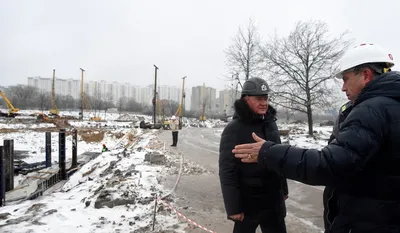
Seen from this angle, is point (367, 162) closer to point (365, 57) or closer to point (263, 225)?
point (365, 57)

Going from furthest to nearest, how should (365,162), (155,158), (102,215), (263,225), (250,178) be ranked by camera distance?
(155,158) → (102,215) → (263,225) → (250,178) → (365,162)

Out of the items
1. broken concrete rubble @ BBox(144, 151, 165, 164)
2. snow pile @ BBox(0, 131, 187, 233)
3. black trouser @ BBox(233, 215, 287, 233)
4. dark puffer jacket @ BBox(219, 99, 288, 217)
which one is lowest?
snow pile @ BBox(0, 131, 187, 233)

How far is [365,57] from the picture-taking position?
5.13 feet

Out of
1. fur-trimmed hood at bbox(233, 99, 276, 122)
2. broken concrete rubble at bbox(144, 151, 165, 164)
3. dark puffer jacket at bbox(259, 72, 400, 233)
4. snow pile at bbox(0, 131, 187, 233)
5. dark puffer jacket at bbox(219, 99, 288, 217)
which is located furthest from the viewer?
broken concrete rubble at bbox(144, 151, 165, 164)

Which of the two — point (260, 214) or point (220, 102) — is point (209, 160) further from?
point (220, 102)

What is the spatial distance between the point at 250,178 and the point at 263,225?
1.78ft

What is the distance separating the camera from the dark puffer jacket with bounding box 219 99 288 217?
247cm

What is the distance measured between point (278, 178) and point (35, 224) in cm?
387

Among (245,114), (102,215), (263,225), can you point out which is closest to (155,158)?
(102,215)

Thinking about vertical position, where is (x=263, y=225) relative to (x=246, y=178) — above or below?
below

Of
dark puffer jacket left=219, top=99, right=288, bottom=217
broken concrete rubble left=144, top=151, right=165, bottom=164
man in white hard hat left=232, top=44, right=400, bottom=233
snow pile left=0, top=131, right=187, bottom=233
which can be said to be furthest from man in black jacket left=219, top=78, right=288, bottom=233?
broken concrete rubble left=144, top=151, right=165, bottom=164

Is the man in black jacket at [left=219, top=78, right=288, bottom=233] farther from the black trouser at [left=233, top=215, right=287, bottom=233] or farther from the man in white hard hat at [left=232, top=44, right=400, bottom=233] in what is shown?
the man in white hard hat at [left=232, top=44, right=400, bottom=233]

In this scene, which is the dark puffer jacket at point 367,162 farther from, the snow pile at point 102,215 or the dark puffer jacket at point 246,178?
the snow pile at point 102,215

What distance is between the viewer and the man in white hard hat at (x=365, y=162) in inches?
51.9
